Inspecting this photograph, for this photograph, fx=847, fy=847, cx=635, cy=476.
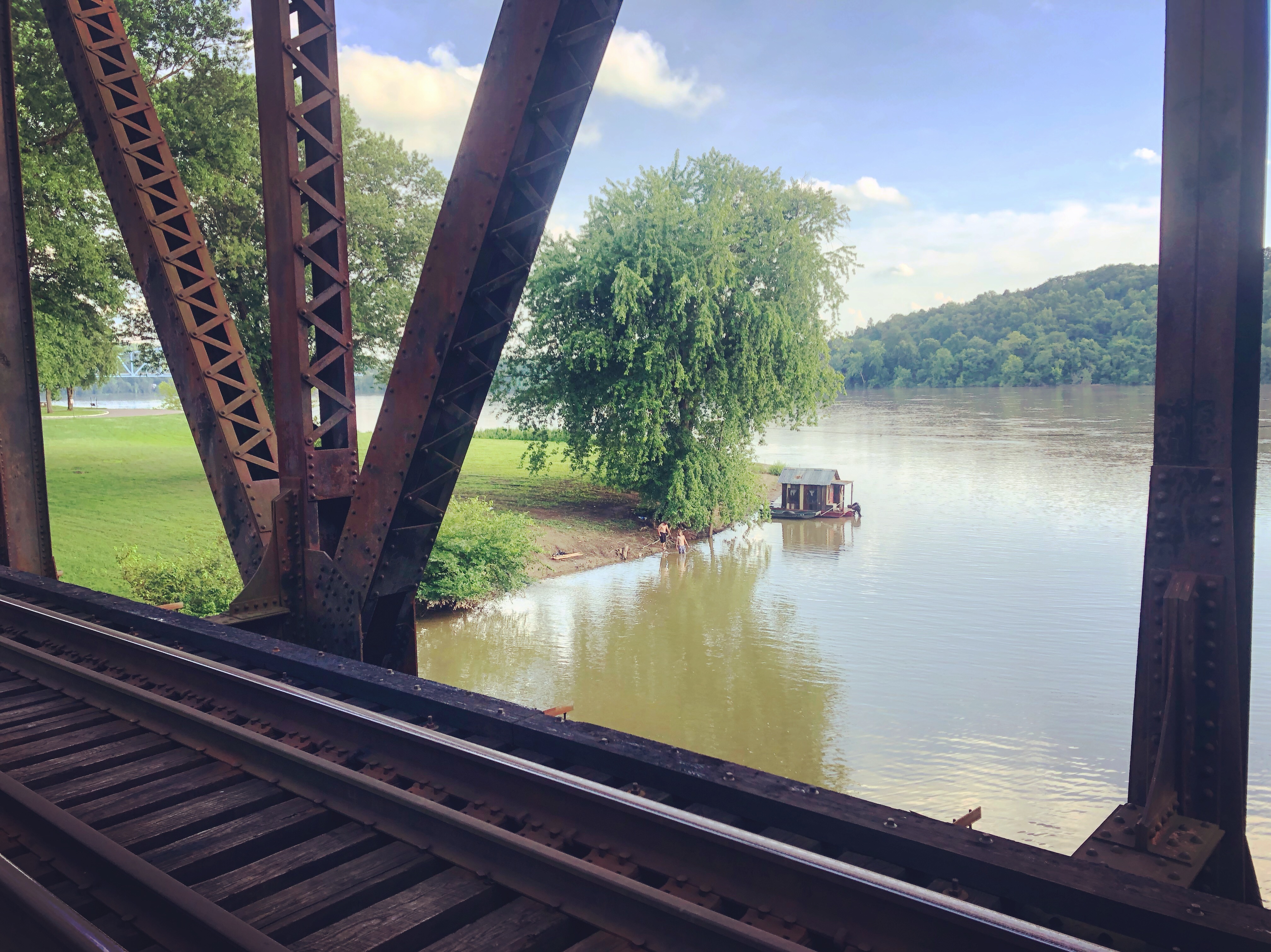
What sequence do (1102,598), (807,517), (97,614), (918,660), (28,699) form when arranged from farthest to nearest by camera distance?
(807,517), (1102,598), (918,660), (97,614), (28,699)

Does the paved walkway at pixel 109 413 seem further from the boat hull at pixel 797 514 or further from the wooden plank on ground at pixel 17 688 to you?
the wooden plank on ground at pixel 17 688

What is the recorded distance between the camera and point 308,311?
4789 mm

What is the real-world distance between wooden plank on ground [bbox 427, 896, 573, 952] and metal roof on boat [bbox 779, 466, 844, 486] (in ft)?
90.9

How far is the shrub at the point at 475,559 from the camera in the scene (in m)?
16.3

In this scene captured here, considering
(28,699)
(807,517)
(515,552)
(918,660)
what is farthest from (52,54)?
(807,517)

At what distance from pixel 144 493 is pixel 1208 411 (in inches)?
1062

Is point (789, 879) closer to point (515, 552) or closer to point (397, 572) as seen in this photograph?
point (397, 572)

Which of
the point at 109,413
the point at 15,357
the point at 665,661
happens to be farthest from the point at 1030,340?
the point at 109,413

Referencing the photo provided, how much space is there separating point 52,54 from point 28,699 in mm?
17841

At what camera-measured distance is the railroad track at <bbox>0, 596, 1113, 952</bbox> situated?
215 centimetres

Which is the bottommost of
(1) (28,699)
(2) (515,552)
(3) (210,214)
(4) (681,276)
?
(2) (515,552)

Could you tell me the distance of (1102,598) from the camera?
21062 millimetres

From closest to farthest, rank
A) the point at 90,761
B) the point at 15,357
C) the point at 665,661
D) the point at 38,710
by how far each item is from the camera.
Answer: the point at 90,761 < the point at 38,710 < the point at 15,357 < the point at 665,661

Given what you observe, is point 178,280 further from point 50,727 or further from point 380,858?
point 380,858
